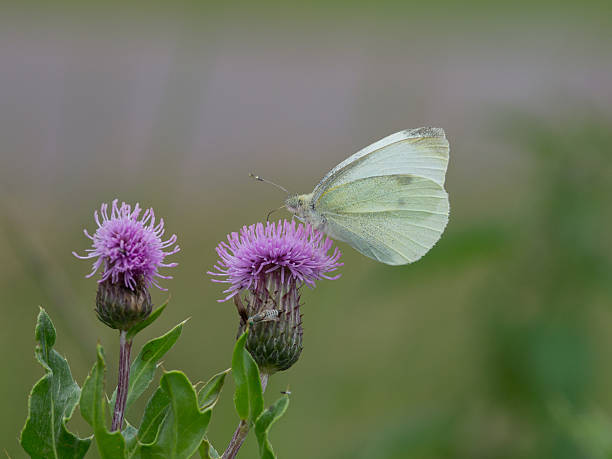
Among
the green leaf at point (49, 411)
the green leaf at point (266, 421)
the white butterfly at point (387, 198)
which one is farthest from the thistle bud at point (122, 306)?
the white butterfly at point (387, 198)

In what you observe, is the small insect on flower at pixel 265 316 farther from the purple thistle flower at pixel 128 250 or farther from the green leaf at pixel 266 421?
the green leaf at pixel 266 421

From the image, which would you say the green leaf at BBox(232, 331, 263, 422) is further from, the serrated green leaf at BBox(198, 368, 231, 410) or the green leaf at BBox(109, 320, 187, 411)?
the green leaf at BBox(109, 320, 187, 411)

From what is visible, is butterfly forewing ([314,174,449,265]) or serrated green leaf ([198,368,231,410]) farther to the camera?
butterfly forewing ([314,174,449,265])

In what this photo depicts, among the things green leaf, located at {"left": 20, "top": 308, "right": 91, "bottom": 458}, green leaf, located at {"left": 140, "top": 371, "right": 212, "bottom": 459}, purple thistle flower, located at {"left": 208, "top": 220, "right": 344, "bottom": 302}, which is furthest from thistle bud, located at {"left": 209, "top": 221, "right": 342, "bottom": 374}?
green leaf, located at {"left": 20, "top": 308, "right": 91, "bottom": 458}

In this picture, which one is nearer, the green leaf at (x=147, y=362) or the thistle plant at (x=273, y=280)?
the green leaf at (x=147, y=362)

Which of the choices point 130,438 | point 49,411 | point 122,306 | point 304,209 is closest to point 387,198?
point 304,209

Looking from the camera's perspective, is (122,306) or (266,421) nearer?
(266,421)

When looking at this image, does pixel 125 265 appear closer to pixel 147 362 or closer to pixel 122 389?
pixel 147 362
